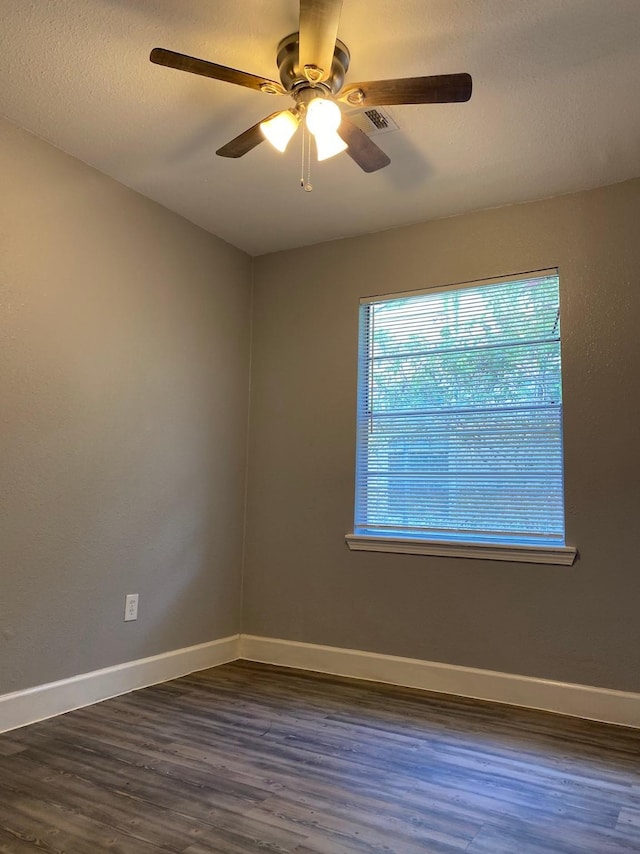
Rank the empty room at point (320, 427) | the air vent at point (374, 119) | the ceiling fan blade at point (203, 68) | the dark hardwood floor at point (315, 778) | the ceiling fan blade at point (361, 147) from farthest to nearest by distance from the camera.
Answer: the air vent at point (374, 119), the ceiling fan blade at point (361, 147), the empty room at point (320, 427), the ceiling fan blade at point (203, 68), the dark hardwood floor at point (315, 778)

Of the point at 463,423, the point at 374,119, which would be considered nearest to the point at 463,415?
the point at 463,423

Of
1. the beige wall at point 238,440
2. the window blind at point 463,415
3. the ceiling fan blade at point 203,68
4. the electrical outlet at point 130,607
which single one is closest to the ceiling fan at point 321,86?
the ceiling fan blade at point 203,68

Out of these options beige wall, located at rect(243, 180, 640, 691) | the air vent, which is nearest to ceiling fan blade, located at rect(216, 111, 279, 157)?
the air vent

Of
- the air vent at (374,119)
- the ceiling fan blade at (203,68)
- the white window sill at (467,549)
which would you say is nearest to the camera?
the ceiling fan blade at (203,68)

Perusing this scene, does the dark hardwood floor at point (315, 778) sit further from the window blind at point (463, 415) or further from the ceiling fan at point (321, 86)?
the ceiling fan at point (321, 86)

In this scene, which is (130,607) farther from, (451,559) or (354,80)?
(354,80)

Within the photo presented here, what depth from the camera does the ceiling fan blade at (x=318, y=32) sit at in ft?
5.34

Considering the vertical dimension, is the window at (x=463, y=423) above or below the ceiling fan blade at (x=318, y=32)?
below

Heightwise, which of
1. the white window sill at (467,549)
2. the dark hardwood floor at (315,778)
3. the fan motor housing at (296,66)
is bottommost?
the dark hardwood floor at (315,778)

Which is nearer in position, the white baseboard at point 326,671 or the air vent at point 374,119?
the air vent at point 374,119

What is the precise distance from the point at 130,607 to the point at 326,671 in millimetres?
1082

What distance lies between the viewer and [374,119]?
2.39m

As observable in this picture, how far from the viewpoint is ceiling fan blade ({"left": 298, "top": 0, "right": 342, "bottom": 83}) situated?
5.34 feet

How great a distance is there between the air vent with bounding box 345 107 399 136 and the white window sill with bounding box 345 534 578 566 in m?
1.86
